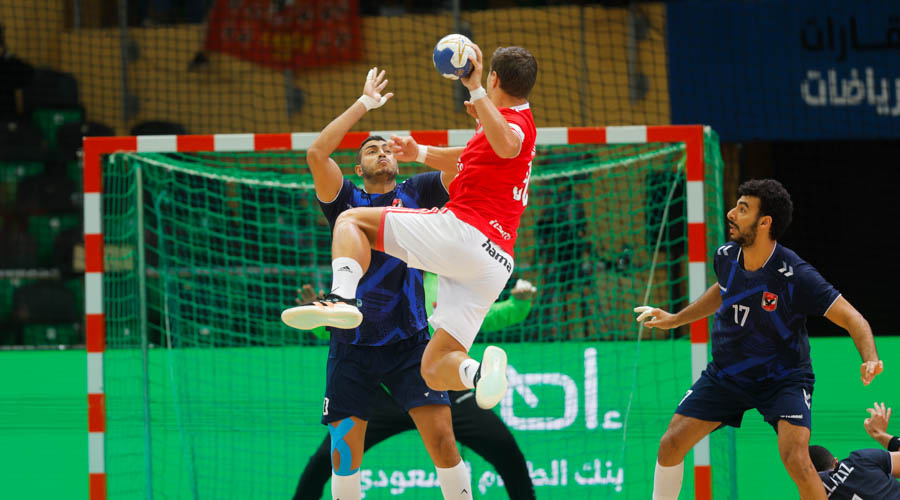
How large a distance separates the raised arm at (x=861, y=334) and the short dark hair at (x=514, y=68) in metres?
1.72

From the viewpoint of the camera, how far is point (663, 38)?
437 inches

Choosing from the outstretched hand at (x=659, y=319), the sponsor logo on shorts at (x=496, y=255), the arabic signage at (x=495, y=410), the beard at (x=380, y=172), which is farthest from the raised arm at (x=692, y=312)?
the arabic signage at (x=495, y=410)

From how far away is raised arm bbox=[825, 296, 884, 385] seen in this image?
452 centimetres

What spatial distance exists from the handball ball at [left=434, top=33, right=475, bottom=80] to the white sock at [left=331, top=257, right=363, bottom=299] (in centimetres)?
79

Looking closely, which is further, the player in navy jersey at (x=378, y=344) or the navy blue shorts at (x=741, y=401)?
the navy blue shorts at (x=741, y=401)

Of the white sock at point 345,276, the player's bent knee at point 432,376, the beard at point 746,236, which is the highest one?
the beard at point 746,236

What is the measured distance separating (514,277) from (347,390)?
3.03 meters

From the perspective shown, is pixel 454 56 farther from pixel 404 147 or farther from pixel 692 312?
pixel 692 312

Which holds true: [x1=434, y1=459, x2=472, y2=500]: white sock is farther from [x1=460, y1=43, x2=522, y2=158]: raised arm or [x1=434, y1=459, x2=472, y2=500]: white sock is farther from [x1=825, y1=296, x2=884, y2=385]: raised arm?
[x1=825, y1=296, x2=884, y2=385]: raised arm

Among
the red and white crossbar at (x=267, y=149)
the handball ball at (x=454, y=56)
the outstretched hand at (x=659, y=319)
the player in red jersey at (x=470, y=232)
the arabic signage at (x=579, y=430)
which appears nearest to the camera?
the handball ball at (x=454, y=56)

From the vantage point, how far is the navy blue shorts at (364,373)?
4.78m

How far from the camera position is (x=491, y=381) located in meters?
4.03

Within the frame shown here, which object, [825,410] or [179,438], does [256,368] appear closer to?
[179,438]

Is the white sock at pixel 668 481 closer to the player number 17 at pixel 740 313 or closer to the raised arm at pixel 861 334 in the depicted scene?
the player number 17 at pixel 740 313
